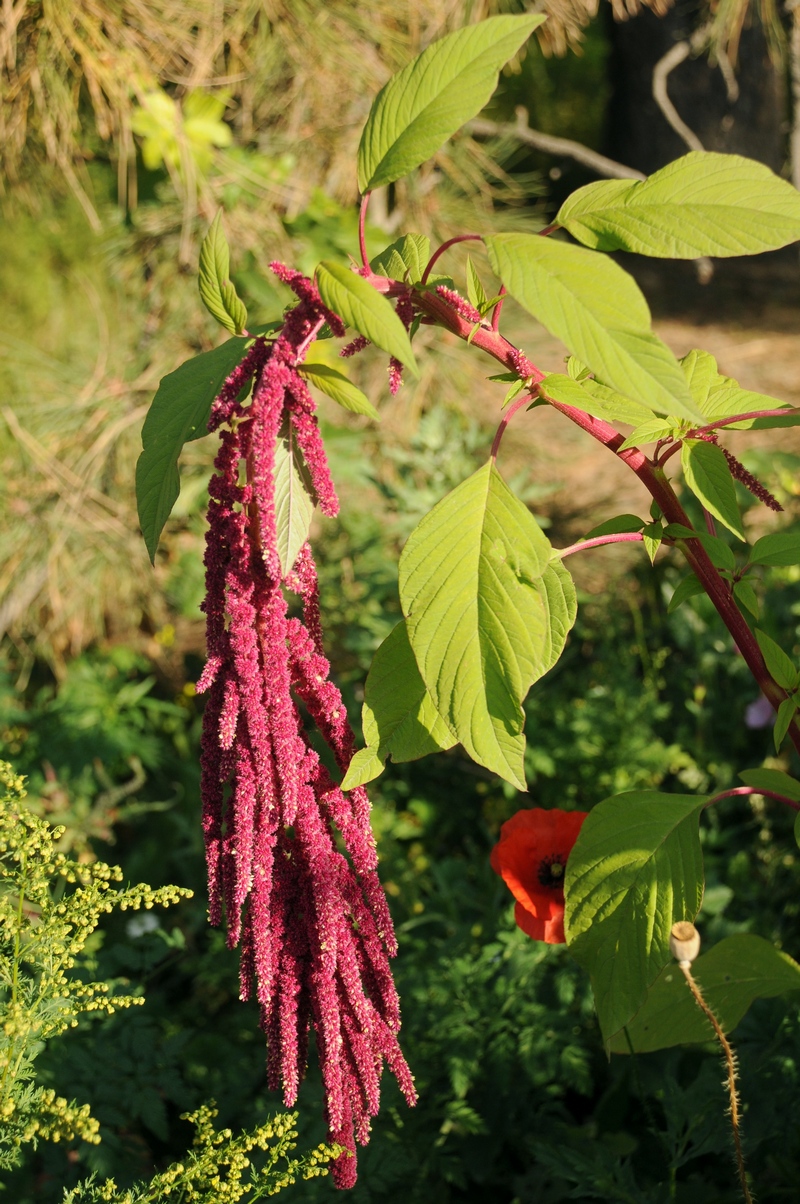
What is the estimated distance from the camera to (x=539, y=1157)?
1167mm

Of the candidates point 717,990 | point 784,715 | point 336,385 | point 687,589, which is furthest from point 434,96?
point 717,990

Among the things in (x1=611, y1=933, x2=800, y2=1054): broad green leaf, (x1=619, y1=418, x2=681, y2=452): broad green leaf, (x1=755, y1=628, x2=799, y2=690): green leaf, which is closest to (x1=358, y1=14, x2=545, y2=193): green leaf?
(x1=619, y1=418, x2=681, y2=452): broad green leaf

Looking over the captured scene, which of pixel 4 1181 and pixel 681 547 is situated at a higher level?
pixel 681 547

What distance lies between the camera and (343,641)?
2383 mm

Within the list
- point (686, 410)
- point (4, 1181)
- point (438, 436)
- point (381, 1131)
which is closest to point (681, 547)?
point (686, 410)

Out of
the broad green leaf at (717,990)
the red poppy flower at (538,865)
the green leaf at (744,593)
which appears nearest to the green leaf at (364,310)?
the green leaf at (744,593)

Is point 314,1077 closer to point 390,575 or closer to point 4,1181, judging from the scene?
point 4,1181

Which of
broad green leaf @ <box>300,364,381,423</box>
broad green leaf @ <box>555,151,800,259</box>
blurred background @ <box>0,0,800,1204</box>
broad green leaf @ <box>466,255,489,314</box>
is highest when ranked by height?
broad green leaf @ <box>555,151,800,259</box>

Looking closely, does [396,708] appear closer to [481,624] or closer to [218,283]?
[481,624]

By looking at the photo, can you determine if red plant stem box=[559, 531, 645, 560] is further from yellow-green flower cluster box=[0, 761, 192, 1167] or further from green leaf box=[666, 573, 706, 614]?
yellow-green flower cluster box=[0, 761, 192, 1167]

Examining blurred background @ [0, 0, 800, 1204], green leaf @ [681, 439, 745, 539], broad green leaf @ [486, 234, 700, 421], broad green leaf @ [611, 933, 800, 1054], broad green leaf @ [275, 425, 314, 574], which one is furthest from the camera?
blurred background @ [0, 0, 800, 1204]

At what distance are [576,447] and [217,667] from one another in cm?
326

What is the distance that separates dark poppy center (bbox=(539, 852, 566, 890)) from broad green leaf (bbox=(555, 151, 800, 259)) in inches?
27.7

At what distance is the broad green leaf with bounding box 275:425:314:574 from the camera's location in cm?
70
